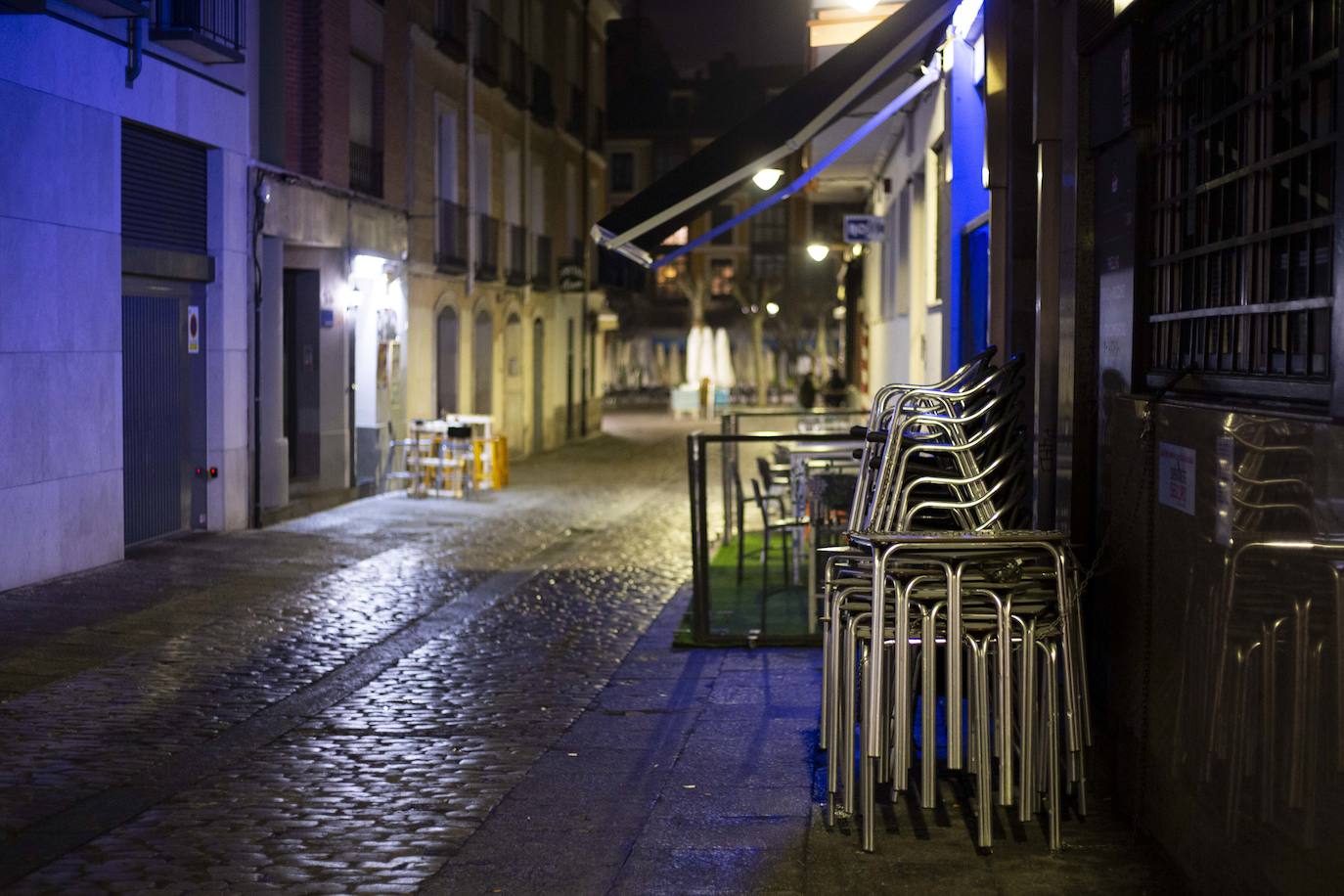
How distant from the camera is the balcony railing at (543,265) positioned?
1271 inches

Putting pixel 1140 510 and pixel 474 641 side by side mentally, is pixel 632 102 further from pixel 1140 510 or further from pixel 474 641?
pixel 1140 510

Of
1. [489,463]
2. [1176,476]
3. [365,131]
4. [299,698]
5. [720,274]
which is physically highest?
[720,274]

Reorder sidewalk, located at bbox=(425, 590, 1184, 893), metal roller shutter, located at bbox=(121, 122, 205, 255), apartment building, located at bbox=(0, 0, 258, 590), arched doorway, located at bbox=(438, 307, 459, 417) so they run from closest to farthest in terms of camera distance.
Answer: sidewalk, located at bbox=(425, 590, 1184, 893), apartment building, located at bbox=(0, 0, 258, 590), metal roller shutter, located at bbox=(121, 122, 205, 255), arched doorway, located at bbox=(438, 307, 459, 417)

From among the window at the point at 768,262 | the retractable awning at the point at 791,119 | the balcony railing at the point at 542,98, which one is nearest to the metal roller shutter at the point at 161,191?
the retractable awning at the point at 791,119

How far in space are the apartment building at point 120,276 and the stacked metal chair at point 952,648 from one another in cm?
812

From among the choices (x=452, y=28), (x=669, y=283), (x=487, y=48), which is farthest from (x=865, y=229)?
(x=669, y=283)

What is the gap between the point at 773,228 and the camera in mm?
71812

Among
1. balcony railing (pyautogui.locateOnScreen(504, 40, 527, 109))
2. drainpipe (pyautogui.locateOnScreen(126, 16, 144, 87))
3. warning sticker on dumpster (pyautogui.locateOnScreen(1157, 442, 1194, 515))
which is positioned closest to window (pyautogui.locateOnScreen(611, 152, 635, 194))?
balcony railing (pyautogui.locateOnScreen(504, 40, 527, 109))

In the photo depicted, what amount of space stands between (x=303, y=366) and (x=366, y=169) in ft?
11.2

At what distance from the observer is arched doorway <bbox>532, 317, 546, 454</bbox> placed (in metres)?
31.9

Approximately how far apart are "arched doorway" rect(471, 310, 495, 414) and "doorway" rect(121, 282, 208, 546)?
40.9ft

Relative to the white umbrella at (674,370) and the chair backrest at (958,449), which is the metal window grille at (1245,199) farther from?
the white umbrella at (674,370)

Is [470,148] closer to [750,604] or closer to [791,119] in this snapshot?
[750,604]

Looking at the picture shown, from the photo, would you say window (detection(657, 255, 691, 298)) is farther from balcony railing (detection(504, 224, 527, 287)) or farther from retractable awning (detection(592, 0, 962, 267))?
retractable awning (detection(592, 0, 962, 267))
